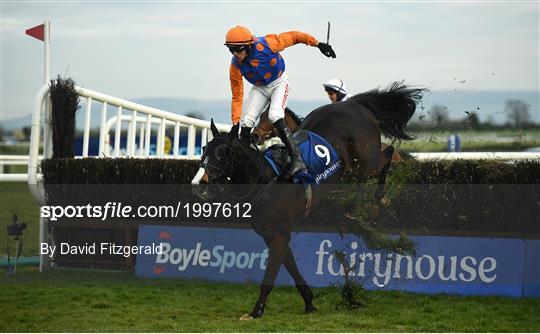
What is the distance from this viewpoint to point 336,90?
9.71 meters

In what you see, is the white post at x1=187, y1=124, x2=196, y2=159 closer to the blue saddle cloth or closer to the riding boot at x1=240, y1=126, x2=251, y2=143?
the blue saddle cloth

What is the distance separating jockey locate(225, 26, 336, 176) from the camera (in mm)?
7529

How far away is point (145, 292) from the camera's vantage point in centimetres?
860

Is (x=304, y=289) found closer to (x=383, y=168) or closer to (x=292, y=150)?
(x=292, y=150)

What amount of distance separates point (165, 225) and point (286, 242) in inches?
105

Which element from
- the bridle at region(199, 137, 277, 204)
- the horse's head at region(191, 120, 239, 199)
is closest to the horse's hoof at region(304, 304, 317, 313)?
the bridle at region(199, 137, 277, 204)

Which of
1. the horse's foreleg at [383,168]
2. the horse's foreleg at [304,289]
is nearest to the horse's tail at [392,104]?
the horse's foreleg at [383,168]

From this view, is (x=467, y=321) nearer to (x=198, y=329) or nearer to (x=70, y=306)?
(x=198, y=329)

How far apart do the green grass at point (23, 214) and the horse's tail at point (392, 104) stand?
16.8 ft

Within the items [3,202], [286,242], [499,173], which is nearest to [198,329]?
[286,242]

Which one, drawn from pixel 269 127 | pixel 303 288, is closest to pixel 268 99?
pixel 269 127

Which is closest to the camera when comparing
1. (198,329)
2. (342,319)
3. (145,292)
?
(198,329)

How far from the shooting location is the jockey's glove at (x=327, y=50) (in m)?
7.89

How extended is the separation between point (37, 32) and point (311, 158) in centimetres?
472
